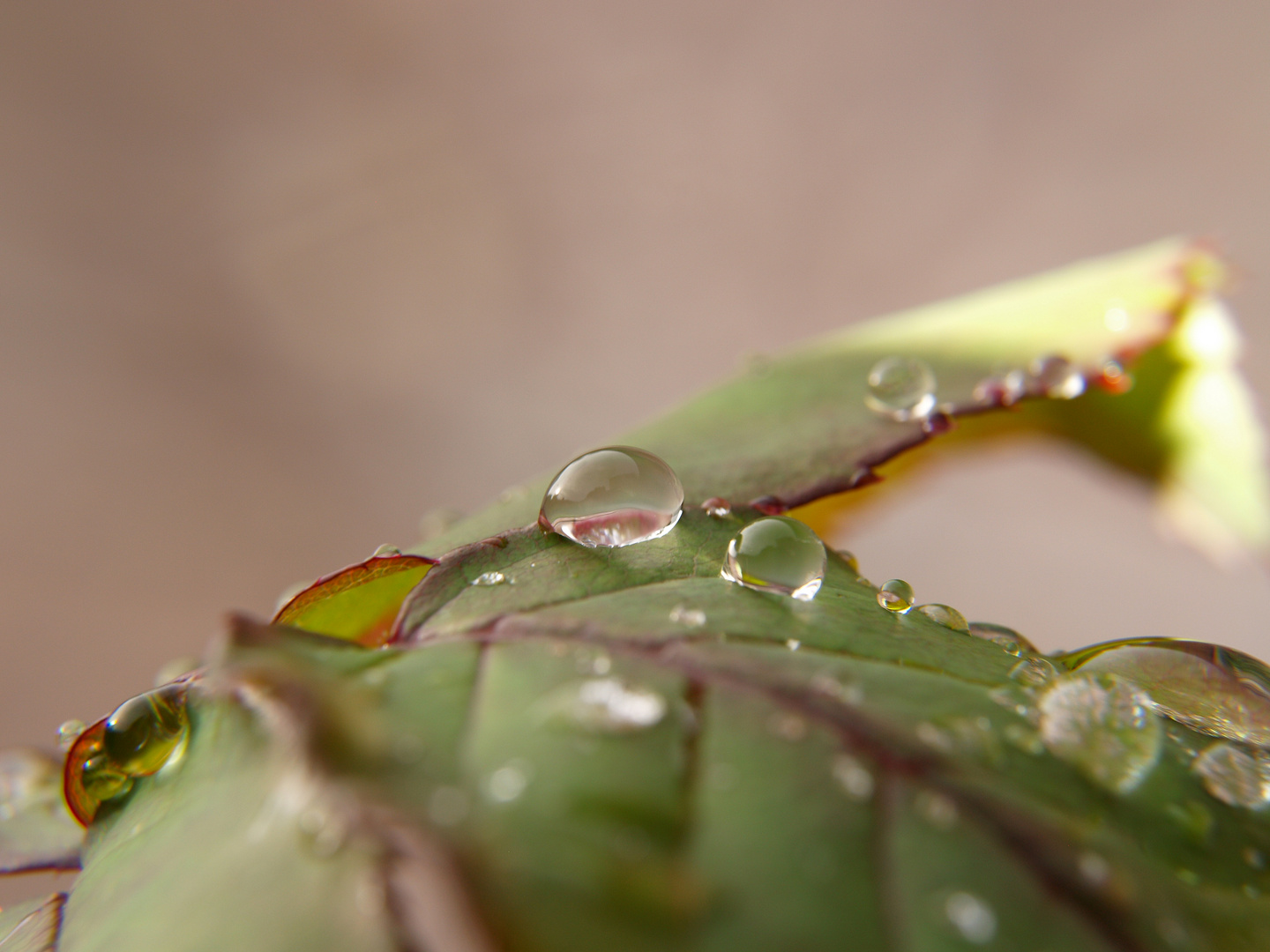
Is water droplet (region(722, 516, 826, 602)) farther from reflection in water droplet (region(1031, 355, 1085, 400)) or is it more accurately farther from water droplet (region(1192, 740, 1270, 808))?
reflection in water droplet (region(1031, 355, 1085, 400))

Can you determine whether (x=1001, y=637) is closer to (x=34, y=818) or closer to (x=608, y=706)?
(x=608, y=706)

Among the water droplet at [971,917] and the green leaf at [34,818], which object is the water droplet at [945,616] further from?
the green leaf at [34,818]

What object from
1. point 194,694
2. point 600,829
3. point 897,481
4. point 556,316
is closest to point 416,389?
point 556,316

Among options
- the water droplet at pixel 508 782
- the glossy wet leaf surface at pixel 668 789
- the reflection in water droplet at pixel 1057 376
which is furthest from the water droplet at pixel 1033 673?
the reflection in water droplet at pixel 1057 376

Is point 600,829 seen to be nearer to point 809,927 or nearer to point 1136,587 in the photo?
point 809,927

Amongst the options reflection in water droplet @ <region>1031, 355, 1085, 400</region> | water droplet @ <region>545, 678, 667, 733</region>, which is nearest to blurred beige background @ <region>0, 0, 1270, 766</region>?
reflection in water droplet @ <region>1031, 355, 1085, 400</region>

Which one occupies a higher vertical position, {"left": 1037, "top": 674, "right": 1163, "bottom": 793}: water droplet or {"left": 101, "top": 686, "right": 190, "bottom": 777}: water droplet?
{"left": 101, "top": 686, "right": 190, "bottom": 777}: water droplet
